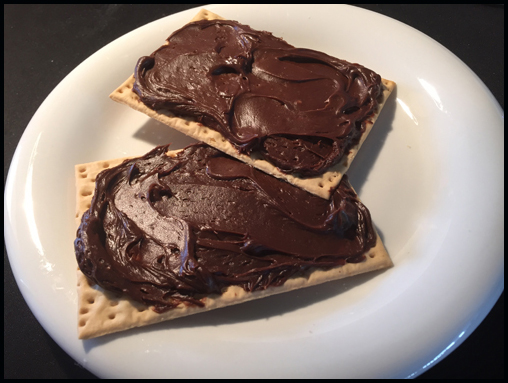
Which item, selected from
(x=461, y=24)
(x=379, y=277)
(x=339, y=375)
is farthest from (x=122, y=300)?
(x=461, y=24)

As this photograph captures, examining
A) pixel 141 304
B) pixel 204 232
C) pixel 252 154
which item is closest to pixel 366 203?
pixel 252 154

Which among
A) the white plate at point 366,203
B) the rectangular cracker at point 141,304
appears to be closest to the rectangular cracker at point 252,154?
the white plate at point 366,203

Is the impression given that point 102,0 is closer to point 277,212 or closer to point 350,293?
point 277,212

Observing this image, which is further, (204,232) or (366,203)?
(366,203)

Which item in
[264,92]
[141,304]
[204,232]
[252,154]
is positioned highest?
[264,92]

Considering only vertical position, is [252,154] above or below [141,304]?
above

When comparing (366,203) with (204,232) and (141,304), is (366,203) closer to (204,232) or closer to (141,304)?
(204,232)
